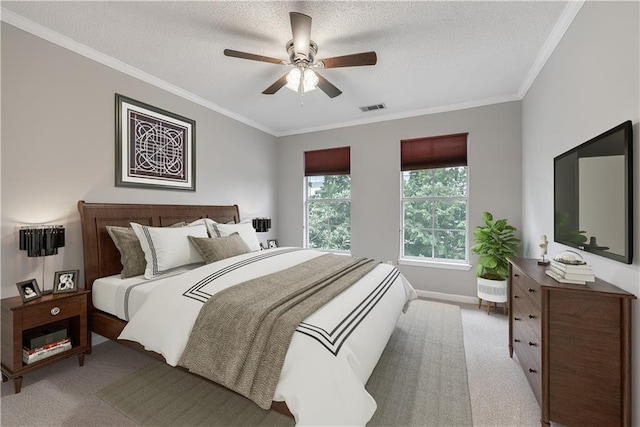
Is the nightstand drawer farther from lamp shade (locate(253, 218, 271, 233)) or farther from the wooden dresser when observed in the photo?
the wooden dresser

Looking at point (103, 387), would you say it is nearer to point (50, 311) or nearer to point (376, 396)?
point (50, 311)

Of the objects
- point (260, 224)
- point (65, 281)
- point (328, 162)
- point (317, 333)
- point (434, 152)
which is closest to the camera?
point (317, 333)

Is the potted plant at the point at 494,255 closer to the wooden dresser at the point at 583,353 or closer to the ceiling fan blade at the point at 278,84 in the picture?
the wooden dresser at the point at 583,353

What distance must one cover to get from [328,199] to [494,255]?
276cm

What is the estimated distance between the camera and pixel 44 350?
6.86 feet

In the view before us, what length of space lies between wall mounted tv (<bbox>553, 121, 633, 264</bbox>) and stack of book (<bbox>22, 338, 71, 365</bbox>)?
3.91 meters

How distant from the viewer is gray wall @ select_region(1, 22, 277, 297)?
216cm

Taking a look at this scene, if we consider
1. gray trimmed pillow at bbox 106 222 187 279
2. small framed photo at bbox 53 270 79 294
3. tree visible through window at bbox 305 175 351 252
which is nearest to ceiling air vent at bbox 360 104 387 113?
tree visible through window at bbox 305 175 351 252

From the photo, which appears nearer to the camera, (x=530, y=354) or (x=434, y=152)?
(x=530, y=354)

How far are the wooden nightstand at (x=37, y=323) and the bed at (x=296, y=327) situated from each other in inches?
5.3

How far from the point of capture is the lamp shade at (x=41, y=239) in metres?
2.08

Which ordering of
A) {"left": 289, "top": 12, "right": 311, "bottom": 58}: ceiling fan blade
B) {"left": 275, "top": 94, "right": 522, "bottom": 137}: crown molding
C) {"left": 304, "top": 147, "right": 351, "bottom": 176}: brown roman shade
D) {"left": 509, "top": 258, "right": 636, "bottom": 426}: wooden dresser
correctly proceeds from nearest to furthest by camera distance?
1. {"left": 509, "top": 258, "right": 636, "bottom": 426}: wooden dresser
2. {"left": 289, "top": 12, "right": 311, "bottom": 58}: ceiling fan blade
3. {"left": 275, "top": 94, "right": 522, "bottom": 137}: crown molding
4. {"left": 304, "top": 147, "right": 351, "bottom": 176}: brown roman shade

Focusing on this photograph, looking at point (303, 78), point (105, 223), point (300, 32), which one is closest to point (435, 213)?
point (303, 78)

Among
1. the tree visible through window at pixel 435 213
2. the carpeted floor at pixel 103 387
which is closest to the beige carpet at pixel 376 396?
the carpeted floor at pixel 103 387
